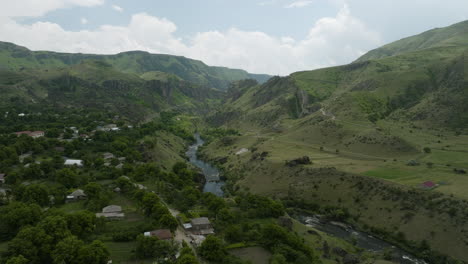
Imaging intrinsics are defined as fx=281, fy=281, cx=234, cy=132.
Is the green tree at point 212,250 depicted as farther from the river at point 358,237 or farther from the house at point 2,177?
the house at point 2,177

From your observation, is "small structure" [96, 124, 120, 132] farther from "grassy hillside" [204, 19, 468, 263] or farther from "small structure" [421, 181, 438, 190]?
"small structure" [421, 181, 438, 190]

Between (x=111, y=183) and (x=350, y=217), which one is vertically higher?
(x=111, y=183)

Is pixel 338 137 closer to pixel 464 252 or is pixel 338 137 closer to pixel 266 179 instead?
pixel 266 179

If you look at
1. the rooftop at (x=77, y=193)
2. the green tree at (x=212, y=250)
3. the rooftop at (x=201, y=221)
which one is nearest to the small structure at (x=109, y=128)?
the rooftop at (x=77, y=193)

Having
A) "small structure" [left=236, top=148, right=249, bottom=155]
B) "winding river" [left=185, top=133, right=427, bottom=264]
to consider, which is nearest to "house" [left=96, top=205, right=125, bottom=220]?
"winding river" [left=185, top=133, right=427, bottom=264]

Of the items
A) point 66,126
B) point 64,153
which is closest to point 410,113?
point 64,153

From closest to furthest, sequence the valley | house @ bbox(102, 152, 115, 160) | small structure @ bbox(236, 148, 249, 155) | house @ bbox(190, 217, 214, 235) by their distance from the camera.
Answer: the valley, house @ bbox(190, 217, 214, 235), house @ bbox(102, 152, 115, 160), small structure @ bbox(236, 148, 249, 155)
